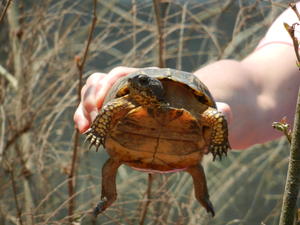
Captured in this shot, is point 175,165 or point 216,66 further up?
point 216,66

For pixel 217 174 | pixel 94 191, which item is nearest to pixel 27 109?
pixel 94 191

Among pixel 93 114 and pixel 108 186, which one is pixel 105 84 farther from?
pixel 108 186

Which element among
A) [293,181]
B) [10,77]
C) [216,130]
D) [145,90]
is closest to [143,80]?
[145,90]

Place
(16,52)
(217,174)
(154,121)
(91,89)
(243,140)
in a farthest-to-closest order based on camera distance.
Answer: (217,174), (16,52), (243,140), (91,89), (154,121)

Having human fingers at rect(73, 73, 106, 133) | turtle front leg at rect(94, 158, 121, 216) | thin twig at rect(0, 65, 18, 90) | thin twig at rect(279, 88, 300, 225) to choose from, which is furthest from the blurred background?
thin twig at rect(279, 88, 300, 225)

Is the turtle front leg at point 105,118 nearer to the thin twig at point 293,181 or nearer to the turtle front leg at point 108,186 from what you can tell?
the turtle front leg at point 108,186

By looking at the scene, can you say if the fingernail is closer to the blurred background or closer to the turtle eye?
the turtle eye

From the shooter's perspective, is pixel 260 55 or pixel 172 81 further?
pixel 260 55

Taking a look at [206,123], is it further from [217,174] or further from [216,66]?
[217,174]
